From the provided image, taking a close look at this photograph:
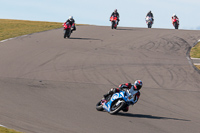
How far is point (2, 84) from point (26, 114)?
6.14m

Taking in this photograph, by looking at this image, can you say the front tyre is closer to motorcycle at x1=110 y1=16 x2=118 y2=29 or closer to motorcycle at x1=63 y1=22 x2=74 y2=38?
motorcycle at x1=63 y1=22 x2=74 y2=38

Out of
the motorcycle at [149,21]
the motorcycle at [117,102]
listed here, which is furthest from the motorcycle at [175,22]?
the motorcycle at [117,102]

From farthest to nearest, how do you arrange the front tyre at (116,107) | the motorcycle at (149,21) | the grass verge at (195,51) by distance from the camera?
the motorcycle at (149,21) < the grass verge at (195,51) < the front tyre at (116,107)

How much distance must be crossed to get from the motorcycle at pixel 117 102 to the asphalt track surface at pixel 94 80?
236mm

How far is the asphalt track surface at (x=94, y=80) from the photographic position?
1109cm

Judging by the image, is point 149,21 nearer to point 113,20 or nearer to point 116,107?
point 113,20

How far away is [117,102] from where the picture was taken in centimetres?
1237

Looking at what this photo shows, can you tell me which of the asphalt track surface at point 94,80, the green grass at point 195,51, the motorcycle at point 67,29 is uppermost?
the motorcycle at point 67,29

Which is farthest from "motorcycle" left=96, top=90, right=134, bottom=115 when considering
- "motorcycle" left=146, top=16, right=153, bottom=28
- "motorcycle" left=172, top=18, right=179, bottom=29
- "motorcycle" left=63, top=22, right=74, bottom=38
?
"motorcycle" left=146, top=16, right=153, bottom=28

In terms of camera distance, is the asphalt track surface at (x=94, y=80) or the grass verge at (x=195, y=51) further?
the grass verge at (x=195, y=51)

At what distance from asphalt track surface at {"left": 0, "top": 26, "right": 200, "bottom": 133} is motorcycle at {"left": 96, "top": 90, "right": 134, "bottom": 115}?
0.77 ft

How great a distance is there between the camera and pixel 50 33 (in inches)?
1310

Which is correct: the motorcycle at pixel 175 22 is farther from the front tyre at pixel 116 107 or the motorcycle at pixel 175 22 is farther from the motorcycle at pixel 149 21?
the front tyre at pixel 116 107

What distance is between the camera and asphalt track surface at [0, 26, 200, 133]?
437 inches
